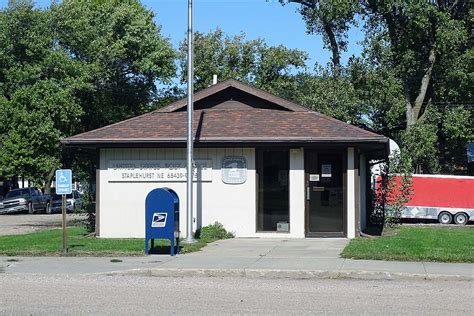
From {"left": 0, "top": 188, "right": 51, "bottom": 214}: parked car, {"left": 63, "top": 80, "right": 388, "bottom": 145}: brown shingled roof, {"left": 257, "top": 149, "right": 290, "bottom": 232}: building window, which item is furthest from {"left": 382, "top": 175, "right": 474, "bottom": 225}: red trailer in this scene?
{"left": 0, "top": 188, "right": 51, "bottom": 214}: parked car

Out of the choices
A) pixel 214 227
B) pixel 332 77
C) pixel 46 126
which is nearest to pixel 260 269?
pixel 214 227

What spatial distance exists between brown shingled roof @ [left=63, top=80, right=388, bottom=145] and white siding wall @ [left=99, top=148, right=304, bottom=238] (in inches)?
20.4

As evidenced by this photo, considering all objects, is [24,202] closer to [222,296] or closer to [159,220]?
[159,220]

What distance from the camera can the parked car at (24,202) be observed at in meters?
44.2

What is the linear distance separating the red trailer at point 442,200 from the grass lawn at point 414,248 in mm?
11912

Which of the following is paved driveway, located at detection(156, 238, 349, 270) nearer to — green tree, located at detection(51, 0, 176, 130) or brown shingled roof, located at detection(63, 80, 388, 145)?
brown shingled roof, located at detection(63, 80, 388, 145)

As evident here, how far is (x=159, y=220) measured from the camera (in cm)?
1459

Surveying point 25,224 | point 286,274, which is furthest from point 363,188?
point 25,224

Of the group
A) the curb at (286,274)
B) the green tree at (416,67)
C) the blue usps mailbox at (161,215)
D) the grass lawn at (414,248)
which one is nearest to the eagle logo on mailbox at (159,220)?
the blue usps mailbox at (161,215)

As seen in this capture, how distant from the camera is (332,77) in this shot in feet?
129

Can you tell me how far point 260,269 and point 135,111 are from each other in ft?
112

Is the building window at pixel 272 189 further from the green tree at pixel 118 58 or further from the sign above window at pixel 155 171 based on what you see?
the green tree at pixel 118 58

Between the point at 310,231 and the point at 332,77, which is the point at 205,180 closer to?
the point at 310,231

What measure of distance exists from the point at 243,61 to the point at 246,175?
38108 millimetres
